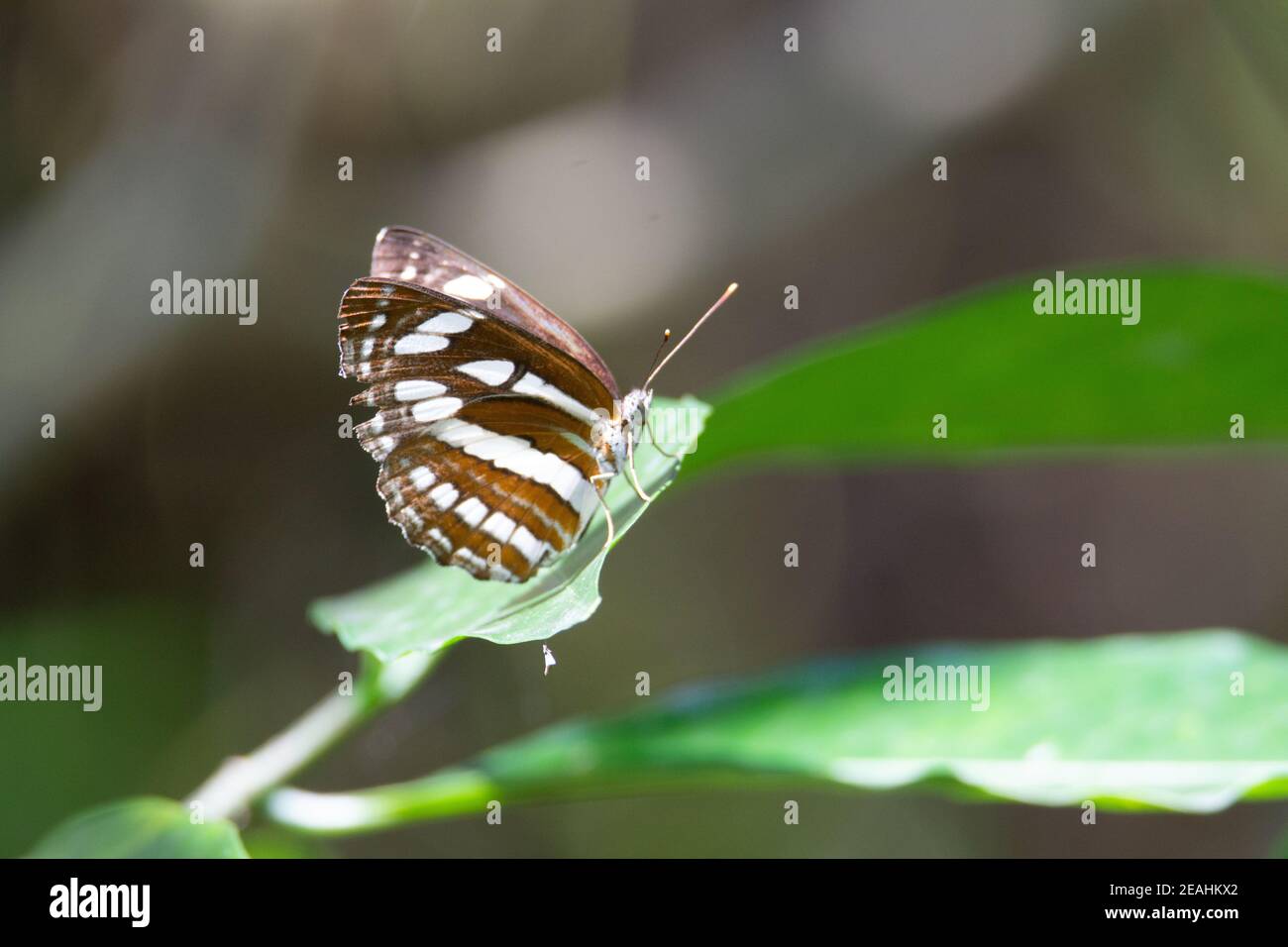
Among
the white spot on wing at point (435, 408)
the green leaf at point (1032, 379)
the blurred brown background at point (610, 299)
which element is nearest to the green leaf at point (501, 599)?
the green leaf at point (1032, 379)

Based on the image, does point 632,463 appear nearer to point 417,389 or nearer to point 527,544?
point 527,544

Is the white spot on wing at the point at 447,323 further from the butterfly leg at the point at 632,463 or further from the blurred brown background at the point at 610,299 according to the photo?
the blurred brown background at the point at 610,299

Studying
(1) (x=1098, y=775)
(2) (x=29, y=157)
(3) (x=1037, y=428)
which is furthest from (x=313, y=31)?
(1) (x=1098, y=775)

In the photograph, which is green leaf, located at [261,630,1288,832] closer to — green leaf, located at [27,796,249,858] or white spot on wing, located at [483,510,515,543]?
green leaf, located at [27,796,249,858]

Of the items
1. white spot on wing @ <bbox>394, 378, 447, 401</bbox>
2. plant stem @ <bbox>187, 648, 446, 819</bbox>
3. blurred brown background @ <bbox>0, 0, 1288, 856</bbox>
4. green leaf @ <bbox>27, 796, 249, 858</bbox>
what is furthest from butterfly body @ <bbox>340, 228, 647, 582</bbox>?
blurred brown background @ <bbox>0, 0, 1288, 856</bbox>

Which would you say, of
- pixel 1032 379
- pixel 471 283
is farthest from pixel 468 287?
pixel 1032 379

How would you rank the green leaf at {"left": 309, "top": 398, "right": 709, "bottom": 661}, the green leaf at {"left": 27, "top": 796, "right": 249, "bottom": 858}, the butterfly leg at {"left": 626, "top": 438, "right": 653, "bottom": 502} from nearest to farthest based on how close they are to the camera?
the green leaf at {"left": 309, "top": 398, "right": 709, "bottom": 661}
the green leaf at {"left": 27, "top": 796, "right": 249, "bottom": 858}
the butterfly leg at {"left": 626, "top": 438, "right": 653, "bottom": 502}
